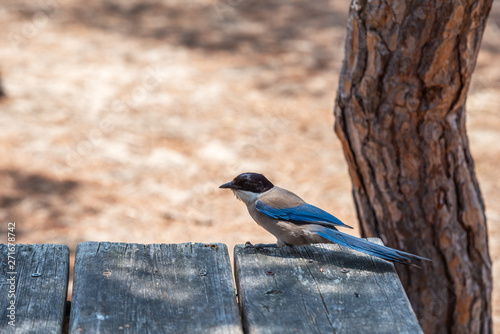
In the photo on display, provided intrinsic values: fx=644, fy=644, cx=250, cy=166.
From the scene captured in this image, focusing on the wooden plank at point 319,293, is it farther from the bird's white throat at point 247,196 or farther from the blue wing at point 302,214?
the bird's white throat at point 247,196

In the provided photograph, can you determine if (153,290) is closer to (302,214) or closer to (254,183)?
(302,214)

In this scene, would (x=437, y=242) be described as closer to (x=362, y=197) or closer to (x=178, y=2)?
(x=362, y=197)

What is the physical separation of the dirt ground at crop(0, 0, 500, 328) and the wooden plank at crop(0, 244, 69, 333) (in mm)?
3317

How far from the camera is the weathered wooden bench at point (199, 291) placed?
2203mm

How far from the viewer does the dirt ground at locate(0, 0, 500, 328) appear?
21.1 ft

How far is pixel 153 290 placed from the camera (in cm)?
239

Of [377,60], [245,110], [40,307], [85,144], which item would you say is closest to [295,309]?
[40,307]

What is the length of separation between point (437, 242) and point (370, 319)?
1789mm

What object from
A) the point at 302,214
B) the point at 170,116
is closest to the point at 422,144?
the point at 302,214

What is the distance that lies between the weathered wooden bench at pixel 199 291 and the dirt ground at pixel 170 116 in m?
3.30

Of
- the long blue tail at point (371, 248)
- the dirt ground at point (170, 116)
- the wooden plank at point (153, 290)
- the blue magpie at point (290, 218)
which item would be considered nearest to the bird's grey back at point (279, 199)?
the blue magpie at point (290, 218)

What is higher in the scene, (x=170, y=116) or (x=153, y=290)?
(x=170, y=116)

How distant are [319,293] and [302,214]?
0.83 meters

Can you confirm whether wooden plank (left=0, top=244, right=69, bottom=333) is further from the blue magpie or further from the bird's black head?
the bird's black head
